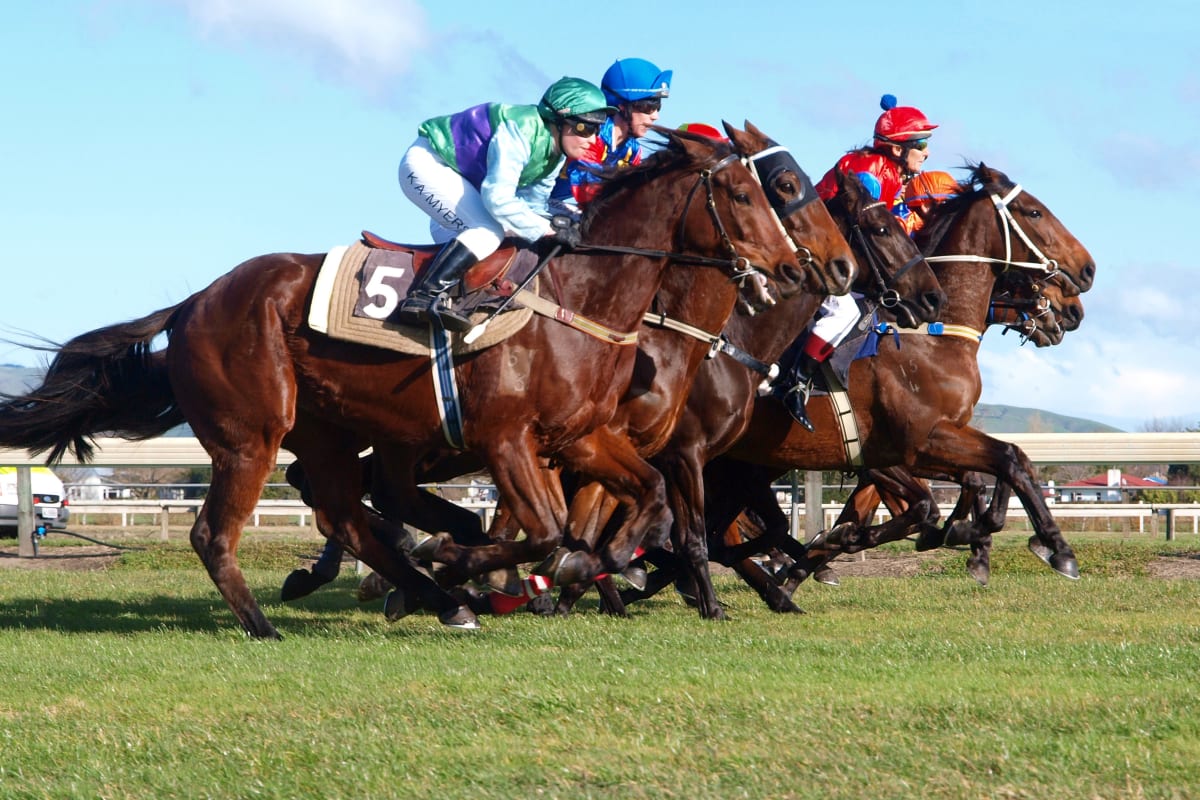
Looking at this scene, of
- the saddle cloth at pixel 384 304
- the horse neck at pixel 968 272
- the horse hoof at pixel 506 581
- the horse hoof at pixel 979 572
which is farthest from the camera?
the horse hoof at pixel 979 572

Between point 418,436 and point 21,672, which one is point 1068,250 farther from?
point 21,672

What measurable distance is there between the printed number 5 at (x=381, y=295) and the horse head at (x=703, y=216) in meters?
0.97

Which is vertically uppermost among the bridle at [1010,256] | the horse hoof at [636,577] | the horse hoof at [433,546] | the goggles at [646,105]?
the goggles at [646,105]

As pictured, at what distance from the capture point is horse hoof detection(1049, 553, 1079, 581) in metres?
8.66

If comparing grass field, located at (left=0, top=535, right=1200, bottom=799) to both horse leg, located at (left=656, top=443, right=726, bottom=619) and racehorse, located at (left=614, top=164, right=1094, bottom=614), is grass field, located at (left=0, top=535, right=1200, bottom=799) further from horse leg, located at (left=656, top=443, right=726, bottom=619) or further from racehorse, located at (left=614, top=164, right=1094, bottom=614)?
racehorse, located at (left=614, top=164, right=1094, bottom=614)

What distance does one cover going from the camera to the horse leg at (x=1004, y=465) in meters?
8.63

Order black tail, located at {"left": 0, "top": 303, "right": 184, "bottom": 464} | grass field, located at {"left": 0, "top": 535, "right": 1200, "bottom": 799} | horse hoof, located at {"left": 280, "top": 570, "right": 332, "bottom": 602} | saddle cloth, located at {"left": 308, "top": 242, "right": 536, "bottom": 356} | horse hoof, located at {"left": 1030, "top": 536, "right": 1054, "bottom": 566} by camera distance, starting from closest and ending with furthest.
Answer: grass field, located at {"left": 0, "top": 535, "right": 1200, "bottom": 799} < saddle cloth, located at {"left": 308, "top": 242, "right": 536, "bottom": 356} < black tail, located at {"left": 0, "top": 303, "right": 184, "bottom": 464} < horse hoof, located at {"left": 1030, "top": 536, "right": 1054, "bottom": 566} < horse hoof, located at {"left": 280, "top": 570, "right": 332, "bottom": 602}

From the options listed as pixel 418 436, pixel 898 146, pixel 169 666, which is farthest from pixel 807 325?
pixel 169 666

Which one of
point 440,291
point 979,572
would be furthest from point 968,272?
point 440,291

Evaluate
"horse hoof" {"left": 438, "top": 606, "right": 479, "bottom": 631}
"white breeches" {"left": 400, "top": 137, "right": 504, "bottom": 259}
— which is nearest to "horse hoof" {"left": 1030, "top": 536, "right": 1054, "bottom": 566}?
"horse hoof" {"left": 438, "top": 606, "right": 479, "bottom": 631}

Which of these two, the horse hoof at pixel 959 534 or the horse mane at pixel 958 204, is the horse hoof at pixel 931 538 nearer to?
the horse hoof at pixel 959 534

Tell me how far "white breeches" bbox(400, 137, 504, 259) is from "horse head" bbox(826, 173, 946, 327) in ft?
8.32

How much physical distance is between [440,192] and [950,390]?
130 inches

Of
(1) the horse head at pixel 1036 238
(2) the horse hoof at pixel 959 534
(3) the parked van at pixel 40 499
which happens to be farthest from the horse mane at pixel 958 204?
(3) the parked van at pixel 40 499
